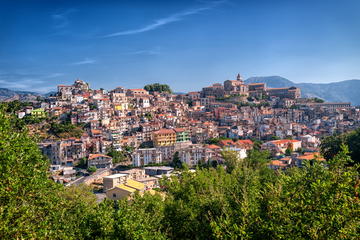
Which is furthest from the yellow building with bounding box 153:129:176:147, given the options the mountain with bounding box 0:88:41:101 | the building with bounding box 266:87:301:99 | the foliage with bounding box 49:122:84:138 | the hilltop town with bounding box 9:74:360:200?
the mountain with bounding box 0:88:41:101

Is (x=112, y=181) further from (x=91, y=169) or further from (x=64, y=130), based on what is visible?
(x=64, y=130)

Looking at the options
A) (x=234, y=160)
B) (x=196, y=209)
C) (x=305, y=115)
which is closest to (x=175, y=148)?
(x=234, y=160)

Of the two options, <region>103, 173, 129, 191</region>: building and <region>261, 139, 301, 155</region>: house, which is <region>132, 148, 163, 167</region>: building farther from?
<region>261, 139, 301, 155</region>: house

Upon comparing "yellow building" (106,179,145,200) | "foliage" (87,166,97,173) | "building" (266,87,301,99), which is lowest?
"foliage" (87,166,97,173)

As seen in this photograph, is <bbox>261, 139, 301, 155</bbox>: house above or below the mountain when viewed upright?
below

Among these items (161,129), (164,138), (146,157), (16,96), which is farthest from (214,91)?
(16,96)

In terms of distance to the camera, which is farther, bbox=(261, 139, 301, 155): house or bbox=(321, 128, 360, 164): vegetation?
bbox=(261, 139, 301, 155): house
